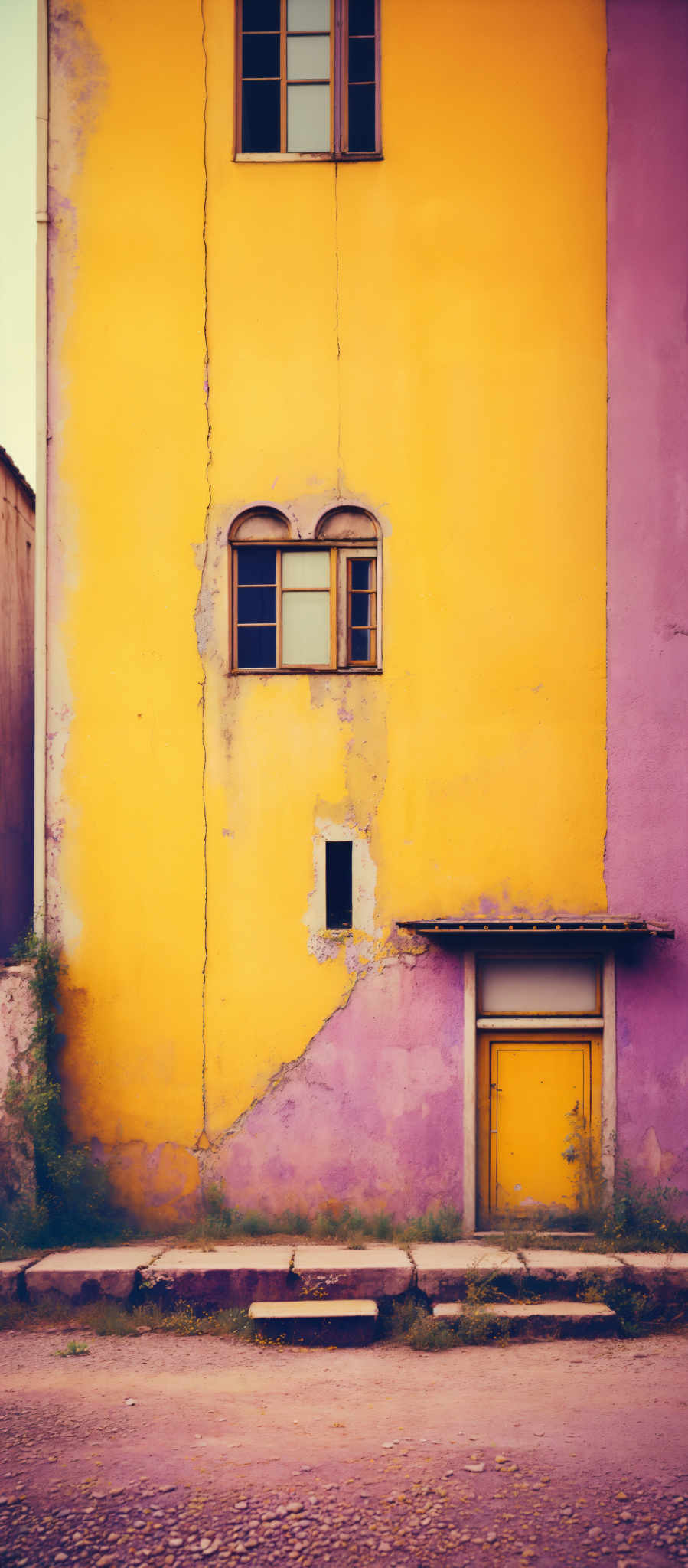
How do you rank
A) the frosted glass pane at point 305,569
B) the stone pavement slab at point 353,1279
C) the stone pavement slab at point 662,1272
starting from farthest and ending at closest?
the frosted glass pane at point 305,569 → the stone pavement slab at point 662,1272 → the stone pavement slab at point 353,1279

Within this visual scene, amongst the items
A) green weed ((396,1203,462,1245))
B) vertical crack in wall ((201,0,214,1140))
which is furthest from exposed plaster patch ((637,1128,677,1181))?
vertical crack in wall ((201,0,214,1140))

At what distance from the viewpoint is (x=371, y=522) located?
30.7 ft

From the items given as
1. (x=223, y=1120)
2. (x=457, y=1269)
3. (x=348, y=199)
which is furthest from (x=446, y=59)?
(x=457, y=1269)

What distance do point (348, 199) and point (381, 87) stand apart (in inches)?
39.4

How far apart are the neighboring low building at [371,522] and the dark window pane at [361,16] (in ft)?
0.39

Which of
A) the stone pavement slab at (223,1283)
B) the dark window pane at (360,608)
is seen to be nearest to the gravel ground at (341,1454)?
the stone pavement slab at (223,1283)

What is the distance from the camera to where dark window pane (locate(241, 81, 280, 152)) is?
9.43 m

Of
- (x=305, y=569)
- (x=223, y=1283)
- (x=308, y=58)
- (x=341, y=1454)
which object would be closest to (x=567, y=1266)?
(x=223, y=1283)

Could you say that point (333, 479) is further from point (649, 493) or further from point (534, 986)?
point (534, 986)

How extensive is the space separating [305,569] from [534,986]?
13.6 feet

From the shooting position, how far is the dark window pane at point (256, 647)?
30.9 ft

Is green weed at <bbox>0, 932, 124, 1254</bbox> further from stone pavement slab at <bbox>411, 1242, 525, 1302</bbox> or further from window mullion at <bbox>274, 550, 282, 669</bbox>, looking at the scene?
window mullion at <bbox>274, 550, 282, 669</bbox>

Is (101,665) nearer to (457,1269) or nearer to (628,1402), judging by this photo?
(457,1269)

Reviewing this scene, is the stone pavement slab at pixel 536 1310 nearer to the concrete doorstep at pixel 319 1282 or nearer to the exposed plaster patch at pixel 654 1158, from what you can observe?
the concrete doorstep at pixel 319 1282
